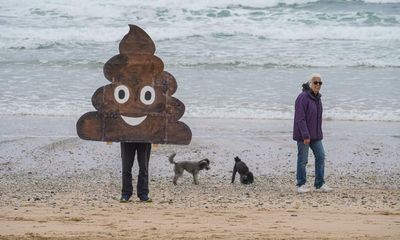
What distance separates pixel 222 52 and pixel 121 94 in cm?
1621

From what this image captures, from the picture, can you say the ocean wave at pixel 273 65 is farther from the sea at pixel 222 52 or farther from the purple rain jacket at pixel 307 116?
the purple rain jacket at pixel 307 116

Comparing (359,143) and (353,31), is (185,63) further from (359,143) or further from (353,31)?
(359,143)

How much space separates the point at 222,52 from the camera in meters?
25.3

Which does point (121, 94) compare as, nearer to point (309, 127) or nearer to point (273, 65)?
point (309, 127)

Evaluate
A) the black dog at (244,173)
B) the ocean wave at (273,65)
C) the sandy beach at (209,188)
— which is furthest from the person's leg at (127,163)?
the ocean wave at (273,65)

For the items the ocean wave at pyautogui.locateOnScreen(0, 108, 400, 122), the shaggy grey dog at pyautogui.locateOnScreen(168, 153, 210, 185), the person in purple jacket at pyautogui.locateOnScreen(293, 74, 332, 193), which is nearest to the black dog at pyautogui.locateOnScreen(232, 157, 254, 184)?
the shaggy grey dog at pyautogui.locateOnScreen(168, 153, 210, 185)

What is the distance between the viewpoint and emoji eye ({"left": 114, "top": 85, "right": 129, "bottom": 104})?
923 centimetres

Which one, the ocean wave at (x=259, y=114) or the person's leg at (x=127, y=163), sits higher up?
the person's leg at (x=127, y=163)

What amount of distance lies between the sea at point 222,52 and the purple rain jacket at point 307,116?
5455 millimetres

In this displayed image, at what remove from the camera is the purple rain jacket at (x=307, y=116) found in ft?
34.3

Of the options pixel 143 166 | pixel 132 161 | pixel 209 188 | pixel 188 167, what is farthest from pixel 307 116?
pixel 132 161

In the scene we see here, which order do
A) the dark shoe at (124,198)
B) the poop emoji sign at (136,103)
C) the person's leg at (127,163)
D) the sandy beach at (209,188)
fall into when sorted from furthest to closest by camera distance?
the dark shoe at (124,198), the person's leg at (127,163), the poop emoji sign at (136,103), the sandy beach at (209,188)

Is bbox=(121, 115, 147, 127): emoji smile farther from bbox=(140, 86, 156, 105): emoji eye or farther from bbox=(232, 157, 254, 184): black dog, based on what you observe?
bbox=(232, 157, 254, 184): black dog

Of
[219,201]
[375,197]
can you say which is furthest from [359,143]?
[219,201]
